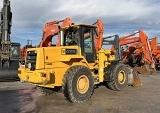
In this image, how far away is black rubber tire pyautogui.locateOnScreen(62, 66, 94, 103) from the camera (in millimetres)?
8977

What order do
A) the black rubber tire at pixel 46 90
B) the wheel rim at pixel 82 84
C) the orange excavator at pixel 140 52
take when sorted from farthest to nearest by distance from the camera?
the orange excavator at pixel 140 52 < the black rubber tire at pixel 46 90 < the wheel rim at pixel 82 84

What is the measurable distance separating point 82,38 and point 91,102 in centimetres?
235

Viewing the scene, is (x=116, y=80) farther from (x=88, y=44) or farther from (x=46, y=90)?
(x=46, y=90)

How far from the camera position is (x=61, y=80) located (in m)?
9.30

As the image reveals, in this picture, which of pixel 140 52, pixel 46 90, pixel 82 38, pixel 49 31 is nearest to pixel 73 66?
pixel 82 38

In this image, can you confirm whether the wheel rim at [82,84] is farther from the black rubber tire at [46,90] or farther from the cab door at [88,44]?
the black rubber tire at [46,90]

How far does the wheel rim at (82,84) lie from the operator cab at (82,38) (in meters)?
0.97

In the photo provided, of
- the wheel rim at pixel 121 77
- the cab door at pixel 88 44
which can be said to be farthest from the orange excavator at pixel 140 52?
the cab door at pixel 88 44

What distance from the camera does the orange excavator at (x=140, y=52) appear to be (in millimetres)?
18203

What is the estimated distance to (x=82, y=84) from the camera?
31.1 ft

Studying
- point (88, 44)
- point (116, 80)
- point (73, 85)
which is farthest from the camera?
point (116, 80)

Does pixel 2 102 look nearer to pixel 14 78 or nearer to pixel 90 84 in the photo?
pixel 90 84

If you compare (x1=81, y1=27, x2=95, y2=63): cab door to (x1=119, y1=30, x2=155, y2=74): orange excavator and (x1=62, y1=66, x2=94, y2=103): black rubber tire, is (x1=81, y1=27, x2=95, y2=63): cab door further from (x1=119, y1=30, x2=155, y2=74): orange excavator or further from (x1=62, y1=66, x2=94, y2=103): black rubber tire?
(x1=119, y1=30, x2=155, y2=74): orange excavator

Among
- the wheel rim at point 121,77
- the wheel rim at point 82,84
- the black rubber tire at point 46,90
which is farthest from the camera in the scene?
the wheel rim at point 121,77
